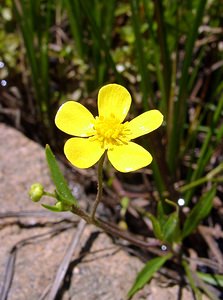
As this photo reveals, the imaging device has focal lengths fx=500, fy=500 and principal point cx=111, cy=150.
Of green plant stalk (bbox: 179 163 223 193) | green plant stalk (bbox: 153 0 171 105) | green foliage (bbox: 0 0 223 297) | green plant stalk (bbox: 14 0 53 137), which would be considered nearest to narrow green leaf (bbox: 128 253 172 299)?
green foliage (bbox: 0 0 223 297)

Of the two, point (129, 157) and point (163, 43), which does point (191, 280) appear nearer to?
point (129, 157)

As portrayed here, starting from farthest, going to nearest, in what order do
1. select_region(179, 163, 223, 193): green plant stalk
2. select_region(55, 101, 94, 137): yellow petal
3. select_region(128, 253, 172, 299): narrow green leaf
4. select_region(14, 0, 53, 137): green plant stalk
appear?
1. select_region(14, 0, 53, 137): green plant stalk
2. select_region(179, 163, 223, 193): green plant stalk
3. select_region(128, 253, 172, 299): narrow green leaf
4. select_region(55, 101, 94, 137): yellow petal

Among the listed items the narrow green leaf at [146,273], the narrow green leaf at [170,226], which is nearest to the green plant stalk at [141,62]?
the narrow green leaf at [170,226]

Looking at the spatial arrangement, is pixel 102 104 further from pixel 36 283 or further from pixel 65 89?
pixel 65 89

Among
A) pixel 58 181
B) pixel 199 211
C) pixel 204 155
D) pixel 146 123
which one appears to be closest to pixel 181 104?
pixel 204 155

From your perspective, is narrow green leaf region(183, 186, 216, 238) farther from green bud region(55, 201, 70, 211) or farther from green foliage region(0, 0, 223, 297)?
green bud region(55, 201, 70, 211)

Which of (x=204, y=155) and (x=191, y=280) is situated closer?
(x=191, y=280)
